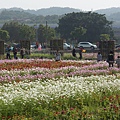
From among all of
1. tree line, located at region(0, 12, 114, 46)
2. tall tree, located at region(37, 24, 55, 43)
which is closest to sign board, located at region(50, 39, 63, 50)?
tree line, located at region(0, 12, 114, 46)

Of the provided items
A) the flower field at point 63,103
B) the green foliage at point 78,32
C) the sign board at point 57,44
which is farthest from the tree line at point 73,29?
the flower field at point 63,103

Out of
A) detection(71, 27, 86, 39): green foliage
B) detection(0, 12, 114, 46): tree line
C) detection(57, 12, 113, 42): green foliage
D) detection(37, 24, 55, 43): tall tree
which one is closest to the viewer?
detection(71, 27, 86, 39): green foliage

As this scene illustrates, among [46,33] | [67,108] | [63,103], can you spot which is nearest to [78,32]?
A: [46,33]

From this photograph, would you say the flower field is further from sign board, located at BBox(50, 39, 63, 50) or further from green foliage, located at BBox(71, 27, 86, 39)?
green foliage, located at BBox(71, 27, 86, 39)

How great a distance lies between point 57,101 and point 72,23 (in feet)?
289

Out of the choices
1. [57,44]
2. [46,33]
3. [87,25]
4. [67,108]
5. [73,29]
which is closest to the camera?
[67,108]

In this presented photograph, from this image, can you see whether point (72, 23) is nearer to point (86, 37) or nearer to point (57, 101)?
point (86, 37)

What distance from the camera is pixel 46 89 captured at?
12289 mm

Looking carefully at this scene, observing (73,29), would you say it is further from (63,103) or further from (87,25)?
(63,103)

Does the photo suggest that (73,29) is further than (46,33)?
Yes

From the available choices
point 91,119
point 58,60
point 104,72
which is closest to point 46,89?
point 91,119

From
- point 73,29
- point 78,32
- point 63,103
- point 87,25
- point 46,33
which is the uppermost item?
point 63,103

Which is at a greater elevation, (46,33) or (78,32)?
(78,32)

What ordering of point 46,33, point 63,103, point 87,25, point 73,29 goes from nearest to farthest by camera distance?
point 63,103, point 46,33, point 73,29, point 87,25
